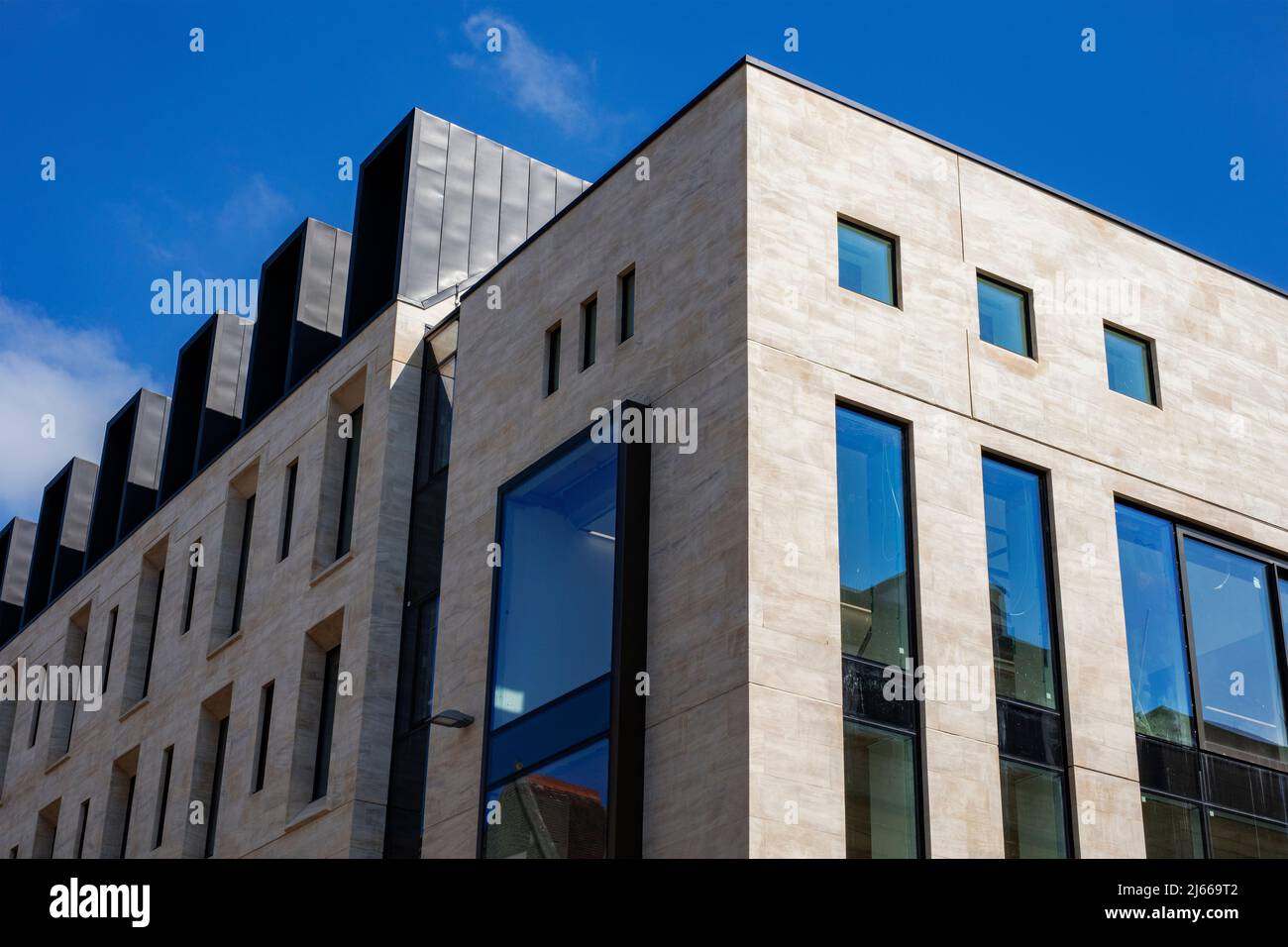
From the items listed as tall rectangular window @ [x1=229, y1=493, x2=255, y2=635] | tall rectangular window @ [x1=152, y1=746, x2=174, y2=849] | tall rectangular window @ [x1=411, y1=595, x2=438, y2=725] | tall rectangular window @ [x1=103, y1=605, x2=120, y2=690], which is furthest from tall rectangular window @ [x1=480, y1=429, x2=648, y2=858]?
tall rectangular window @ [x1=103, y1=605, x2=120, y2=690]

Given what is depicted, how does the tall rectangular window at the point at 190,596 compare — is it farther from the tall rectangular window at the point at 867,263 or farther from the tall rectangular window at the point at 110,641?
the tall rectangular window at the point at 867,263

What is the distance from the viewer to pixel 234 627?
3350cm

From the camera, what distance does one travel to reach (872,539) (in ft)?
69.4

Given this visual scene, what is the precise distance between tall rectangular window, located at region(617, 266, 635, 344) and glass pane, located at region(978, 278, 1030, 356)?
→ 4778 millimetres

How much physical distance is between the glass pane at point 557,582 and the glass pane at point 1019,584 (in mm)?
4895

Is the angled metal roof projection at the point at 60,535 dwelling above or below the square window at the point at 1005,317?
above

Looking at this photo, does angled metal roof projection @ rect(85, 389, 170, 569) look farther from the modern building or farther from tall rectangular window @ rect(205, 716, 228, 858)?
the modern building

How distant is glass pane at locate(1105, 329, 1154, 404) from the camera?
24797 millimetres

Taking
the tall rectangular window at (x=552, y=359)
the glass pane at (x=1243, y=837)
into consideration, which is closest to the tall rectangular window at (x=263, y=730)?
the tall rectangular window at (x=552, y=359)

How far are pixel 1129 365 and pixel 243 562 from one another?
1796 cm

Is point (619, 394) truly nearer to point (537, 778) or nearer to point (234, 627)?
point (537, 778)

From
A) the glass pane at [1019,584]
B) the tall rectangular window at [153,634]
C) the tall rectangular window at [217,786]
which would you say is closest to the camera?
the glass pane at [1019,584]

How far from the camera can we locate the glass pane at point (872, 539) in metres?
20.6
